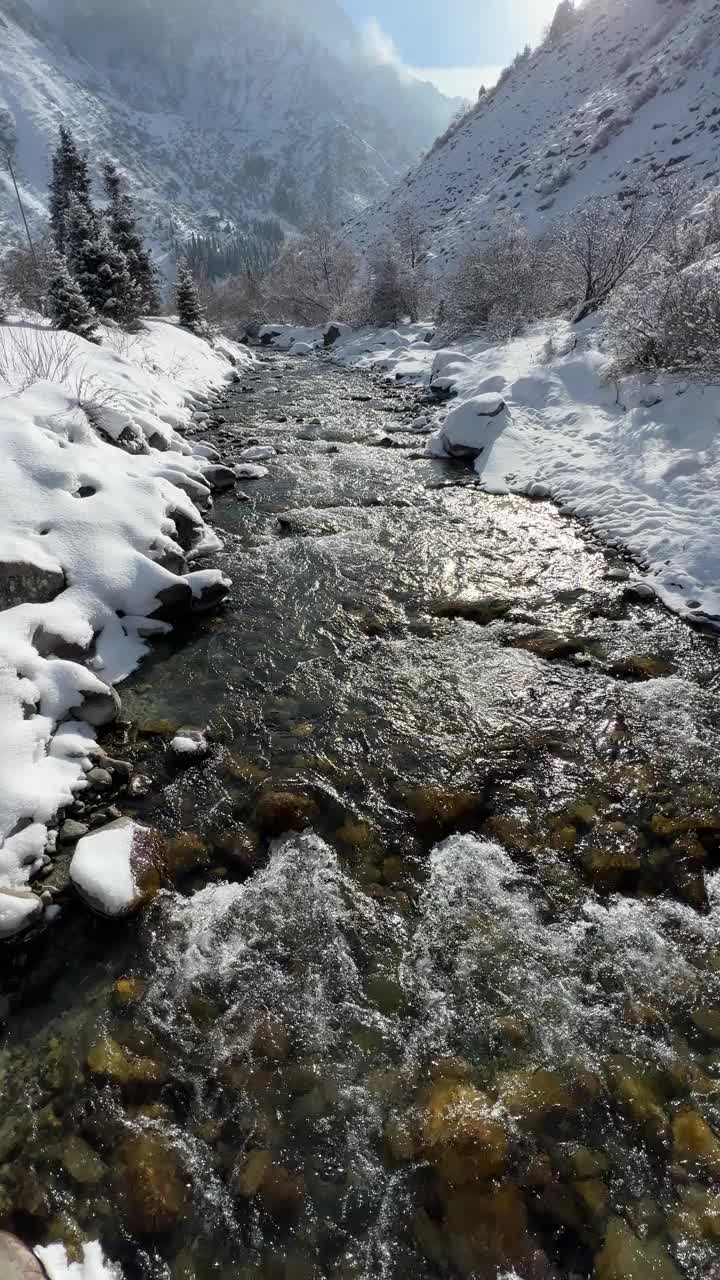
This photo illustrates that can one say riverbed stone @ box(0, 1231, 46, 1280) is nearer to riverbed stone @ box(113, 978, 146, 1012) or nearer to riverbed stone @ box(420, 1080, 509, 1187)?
riverbed stone @ box(113, 978, 146, 1012)

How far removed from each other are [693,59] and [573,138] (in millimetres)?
11454

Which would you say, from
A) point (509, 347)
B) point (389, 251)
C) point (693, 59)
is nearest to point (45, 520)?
point (509, 347)

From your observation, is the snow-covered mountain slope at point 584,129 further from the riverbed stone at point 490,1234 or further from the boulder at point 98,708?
the riverbed stone at point 490,1234

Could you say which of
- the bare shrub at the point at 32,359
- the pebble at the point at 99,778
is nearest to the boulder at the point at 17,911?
the pebble at the point at 99,778

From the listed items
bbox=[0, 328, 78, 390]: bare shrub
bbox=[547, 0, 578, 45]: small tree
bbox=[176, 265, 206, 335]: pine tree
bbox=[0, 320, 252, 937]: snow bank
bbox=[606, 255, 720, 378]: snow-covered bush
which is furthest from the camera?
bbox=[547, 0, 578, 45]: small tree

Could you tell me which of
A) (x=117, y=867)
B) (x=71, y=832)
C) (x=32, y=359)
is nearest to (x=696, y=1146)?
(x=117, y=867)

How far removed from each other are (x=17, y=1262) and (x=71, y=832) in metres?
2.90

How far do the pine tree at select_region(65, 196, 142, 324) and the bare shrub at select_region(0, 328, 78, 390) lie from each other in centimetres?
951

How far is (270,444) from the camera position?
1706 cm

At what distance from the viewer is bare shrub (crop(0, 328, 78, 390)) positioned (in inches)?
469

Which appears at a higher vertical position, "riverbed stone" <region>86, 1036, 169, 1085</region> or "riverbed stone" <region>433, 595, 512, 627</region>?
"riverbed stone" <region>433, 595, 512, 627</region>

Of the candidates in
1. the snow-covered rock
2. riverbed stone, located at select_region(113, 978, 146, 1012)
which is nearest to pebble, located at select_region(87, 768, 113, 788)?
the snow-covered rock

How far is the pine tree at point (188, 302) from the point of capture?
36.0 metres

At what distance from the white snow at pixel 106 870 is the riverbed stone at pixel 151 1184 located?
5.33 ft
